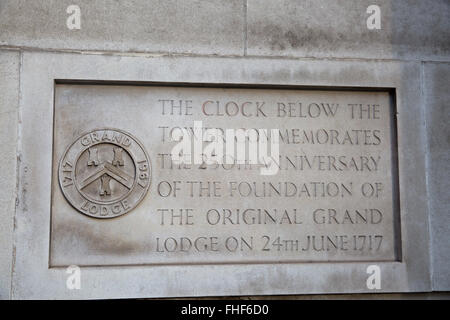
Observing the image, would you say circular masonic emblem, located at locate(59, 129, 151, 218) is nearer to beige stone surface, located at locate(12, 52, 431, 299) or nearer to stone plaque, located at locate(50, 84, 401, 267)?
stone plaque, located at locate(50, 84, 401, 267)

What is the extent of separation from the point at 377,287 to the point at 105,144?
10.4 ft

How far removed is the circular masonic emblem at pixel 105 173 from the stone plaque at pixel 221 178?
1 centimetres

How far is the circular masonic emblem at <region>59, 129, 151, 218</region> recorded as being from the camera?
16.1 ft

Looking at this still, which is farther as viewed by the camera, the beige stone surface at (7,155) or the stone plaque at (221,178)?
the stone plaque at (221,178)

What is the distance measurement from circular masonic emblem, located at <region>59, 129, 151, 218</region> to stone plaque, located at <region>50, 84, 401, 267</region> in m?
0.01

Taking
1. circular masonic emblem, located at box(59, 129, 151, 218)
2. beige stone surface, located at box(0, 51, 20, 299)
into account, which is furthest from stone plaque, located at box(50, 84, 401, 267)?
beige stone surface, located at box(0, 51, 20, 299)

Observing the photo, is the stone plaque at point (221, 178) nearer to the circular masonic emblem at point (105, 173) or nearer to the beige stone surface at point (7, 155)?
the circular masonic emblem at point (105, 173)

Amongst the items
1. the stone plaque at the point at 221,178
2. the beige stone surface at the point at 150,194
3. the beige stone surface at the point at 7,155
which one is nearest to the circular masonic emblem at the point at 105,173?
the stone plaque at the point at 221,178

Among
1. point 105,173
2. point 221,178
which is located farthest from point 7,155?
point 221,178

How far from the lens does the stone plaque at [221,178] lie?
4.94 meters

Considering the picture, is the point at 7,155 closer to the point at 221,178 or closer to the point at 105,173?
the point at 105,173

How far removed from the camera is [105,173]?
16.3ft

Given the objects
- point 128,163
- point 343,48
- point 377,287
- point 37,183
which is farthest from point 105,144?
point 377,287
